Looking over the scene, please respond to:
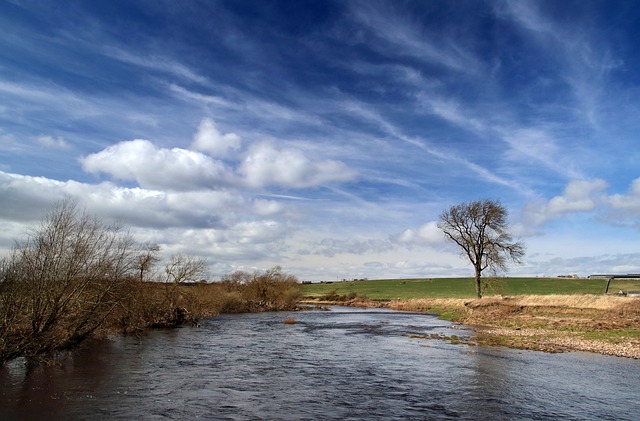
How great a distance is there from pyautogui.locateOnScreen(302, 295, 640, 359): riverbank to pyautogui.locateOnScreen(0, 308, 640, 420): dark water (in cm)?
329

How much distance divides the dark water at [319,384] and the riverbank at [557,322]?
130 inches

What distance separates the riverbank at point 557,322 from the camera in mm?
30484

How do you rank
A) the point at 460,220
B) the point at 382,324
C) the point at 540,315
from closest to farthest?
1. the point at 540,315
2. the point at 382,324
3. the point at 460,220

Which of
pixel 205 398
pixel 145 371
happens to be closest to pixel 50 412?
pixel 205 398

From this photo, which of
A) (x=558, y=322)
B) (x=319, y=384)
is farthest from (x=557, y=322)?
(x=319, y=384)

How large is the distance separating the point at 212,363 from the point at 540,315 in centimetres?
3613

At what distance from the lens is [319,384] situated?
1997 centimetres

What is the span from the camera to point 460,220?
62719 millimetres

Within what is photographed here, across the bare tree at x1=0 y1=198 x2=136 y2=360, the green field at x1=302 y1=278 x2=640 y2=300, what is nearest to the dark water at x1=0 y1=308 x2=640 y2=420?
the bare tree at x1=0 y1=198 x2=136 y2=360

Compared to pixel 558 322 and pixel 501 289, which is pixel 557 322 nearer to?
pixel 558 322

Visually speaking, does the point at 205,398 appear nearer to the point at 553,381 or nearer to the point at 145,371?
the point at 145,371

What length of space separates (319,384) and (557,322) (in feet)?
102

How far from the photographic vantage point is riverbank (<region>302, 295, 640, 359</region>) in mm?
30484

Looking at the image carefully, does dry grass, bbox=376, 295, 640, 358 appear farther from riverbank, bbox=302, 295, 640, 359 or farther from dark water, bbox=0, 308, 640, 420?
dark water, bbox=0, 308, 640, 420
